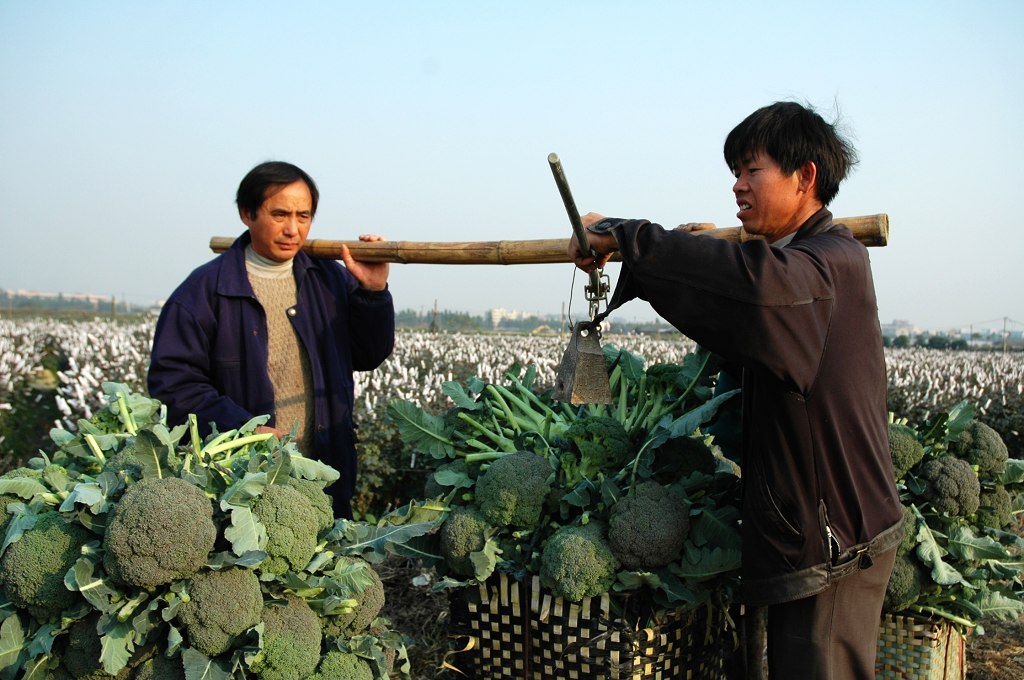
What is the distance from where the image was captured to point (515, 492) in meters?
2.68

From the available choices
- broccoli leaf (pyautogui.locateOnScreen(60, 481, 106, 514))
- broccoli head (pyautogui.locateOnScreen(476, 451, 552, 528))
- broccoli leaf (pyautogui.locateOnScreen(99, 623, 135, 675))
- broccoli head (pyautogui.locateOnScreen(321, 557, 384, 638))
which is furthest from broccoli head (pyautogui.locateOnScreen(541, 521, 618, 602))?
broccoli leaf (pyautogui.locateOnScreen(60, 481, 106, 514))

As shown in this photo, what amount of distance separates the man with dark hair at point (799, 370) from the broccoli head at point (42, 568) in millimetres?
1665

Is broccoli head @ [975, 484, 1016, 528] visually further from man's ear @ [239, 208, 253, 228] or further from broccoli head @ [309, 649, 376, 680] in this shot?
man's ear @ [239, 208, 253, 228]

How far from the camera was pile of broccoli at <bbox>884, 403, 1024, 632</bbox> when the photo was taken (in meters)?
2.79

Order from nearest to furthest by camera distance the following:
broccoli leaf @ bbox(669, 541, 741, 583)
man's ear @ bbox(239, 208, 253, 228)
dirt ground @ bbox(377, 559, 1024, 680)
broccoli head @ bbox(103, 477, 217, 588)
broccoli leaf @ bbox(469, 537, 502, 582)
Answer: broccoli head @ bbox(103, 477, 217, 588), broccoli leaf @ bbox(669, 541, 741, 583), broccoli leaf @ bbox(469, 537, 502, 582), man's ear @ bbox(239, 208, 253, 228), dirt ground @ bbox(377, 559, 1024, 680)

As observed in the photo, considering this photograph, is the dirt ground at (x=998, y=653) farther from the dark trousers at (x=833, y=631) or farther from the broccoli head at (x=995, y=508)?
the dark trousers at (x=833, y=631)

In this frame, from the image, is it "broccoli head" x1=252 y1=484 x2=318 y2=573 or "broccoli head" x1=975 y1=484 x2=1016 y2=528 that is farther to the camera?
"broccoli head" x1=975 y1=484 x2=1016 y2=528

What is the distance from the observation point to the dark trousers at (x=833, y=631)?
204 cm

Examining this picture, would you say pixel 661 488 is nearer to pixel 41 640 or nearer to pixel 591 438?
pixel 591 438

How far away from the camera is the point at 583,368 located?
8.38ft

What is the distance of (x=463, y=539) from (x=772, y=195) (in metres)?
1.48

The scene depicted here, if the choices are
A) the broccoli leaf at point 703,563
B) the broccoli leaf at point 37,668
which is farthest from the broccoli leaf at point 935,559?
the broccoli leaf at point 37,668

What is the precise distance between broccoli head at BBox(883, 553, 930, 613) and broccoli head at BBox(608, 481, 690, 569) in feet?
2.61

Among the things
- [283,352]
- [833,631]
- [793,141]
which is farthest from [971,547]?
[283,352]
